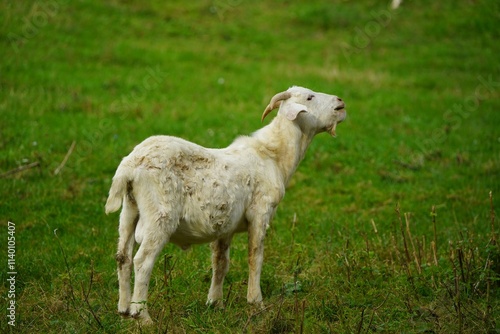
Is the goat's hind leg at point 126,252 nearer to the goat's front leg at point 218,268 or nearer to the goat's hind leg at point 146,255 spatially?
the goat's hind leg at point 146,255

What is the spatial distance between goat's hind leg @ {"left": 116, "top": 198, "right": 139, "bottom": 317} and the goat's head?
191 cm

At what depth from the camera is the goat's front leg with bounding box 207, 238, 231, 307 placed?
6.87 metres

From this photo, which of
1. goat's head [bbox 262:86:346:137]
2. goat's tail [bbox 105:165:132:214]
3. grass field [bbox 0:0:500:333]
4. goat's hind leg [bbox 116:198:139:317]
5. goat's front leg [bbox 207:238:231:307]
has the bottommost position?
grass field [bbox 0:0:500:333]

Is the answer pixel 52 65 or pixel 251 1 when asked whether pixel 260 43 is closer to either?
pixel 251 1

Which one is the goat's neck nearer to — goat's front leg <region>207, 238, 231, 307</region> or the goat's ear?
the goat's ear

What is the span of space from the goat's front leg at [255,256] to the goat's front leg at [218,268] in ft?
1.13

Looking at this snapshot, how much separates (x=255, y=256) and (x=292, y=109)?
62.4 inches

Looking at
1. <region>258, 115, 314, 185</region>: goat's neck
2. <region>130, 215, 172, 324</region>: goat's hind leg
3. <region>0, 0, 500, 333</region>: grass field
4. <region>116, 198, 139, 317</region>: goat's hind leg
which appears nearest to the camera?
<region>130, 215, 172, 324</region>: goat's hind leg

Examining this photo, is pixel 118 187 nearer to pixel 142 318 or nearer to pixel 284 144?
pixel 142 318

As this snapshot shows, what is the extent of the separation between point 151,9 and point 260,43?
13.7 feet

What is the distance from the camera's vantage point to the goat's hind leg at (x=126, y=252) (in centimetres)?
596

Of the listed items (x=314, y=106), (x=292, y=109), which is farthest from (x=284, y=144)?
(x=314, y=106)

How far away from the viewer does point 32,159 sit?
37.4 feet

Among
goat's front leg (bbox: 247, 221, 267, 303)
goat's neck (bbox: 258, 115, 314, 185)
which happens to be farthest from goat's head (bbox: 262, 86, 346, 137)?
goat's front leg (bbox: 247, 221, 267, 303)
